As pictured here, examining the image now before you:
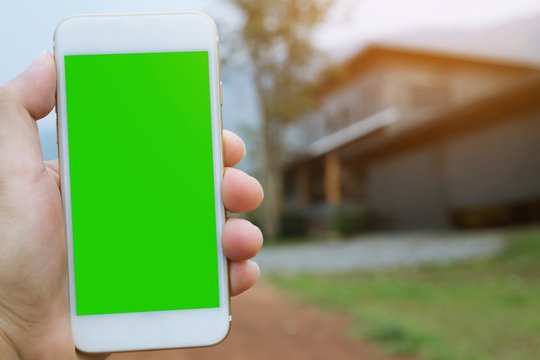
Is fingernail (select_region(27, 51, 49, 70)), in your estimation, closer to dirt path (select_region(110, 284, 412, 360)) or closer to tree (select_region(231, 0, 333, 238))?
dirt path (select_region(110, 284, 412, 360))

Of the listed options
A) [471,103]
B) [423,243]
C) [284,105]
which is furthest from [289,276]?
[284,105]

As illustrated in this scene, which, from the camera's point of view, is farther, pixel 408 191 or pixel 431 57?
pixel 431 57

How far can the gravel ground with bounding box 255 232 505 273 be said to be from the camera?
1008 centimetres

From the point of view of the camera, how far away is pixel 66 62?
5.36 ft

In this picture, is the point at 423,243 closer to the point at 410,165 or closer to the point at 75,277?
the point at 410,165

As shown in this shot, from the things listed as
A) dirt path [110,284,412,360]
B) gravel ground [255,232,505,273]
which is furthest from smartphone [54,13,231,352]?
gravel ground [255,232,505,273]

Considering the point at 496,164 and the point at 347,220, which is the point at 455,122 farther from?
the point at 347,220

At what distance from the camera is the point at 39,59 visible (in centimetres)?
158

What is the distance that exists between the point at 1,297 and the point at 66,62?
56 cm

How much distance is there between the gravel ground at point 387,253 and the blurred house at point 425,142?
1587 millimetres

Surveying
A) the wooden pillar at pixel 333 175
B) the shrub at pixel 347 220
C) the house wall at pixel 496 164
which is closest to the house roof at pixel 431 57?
the wooden pillar at pixel 333 175

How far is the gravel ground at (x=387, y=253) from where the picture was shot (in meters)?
10.1

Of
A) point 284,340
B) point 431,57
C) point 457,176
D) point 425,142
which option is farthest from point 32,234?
point 431,57

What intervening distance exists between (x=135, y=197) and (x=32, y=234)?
243 mm
